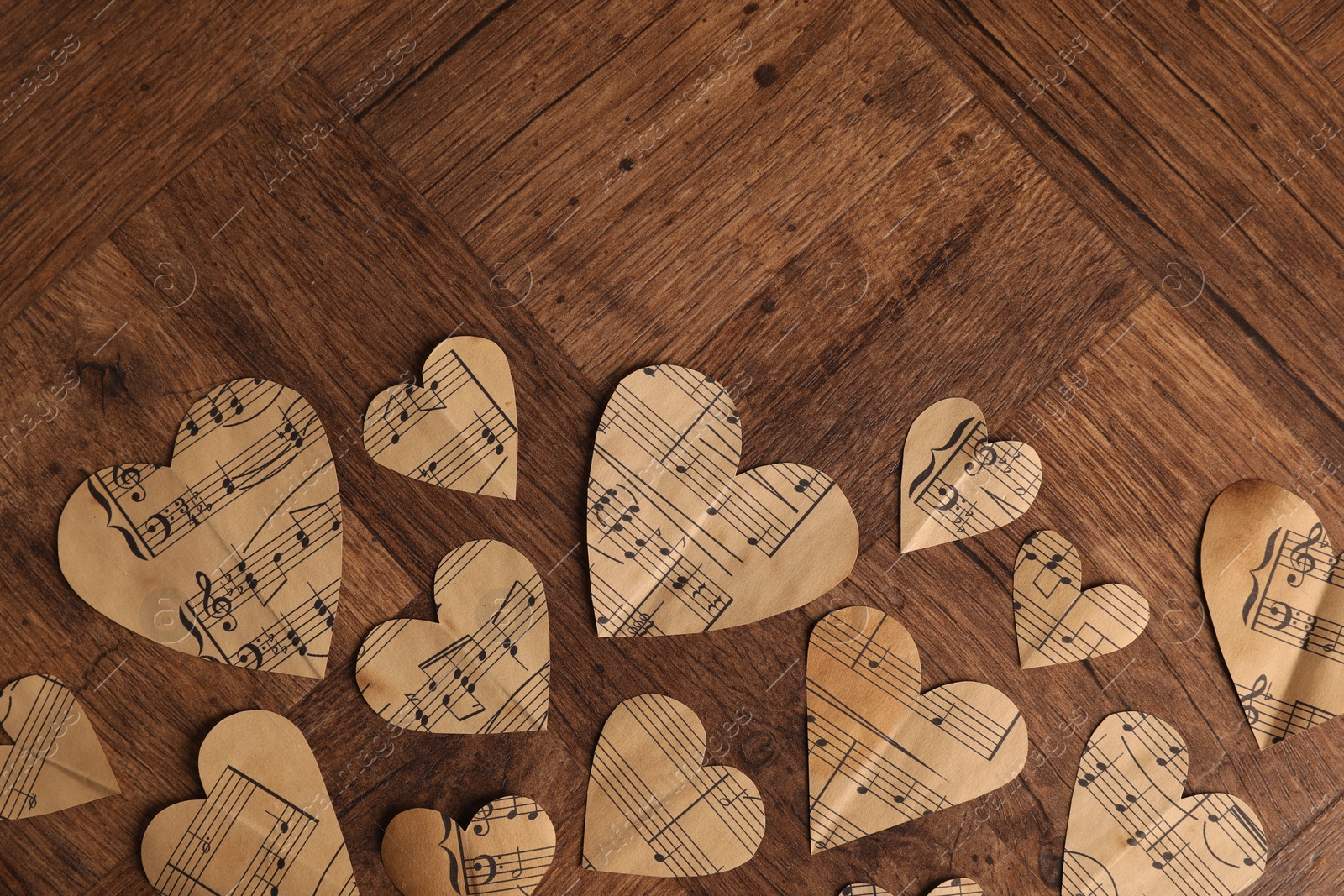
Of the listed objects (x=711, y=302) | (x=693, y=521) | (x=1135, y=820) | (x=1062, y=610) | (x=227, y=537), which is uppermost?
(x=227, y=537)

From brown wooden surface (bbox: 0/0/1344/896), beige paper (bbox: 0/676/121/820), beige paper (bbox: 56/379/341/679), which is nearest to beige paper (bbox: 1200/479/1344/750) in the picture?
brown wooden surface (bbox: 0/0/1344/896)

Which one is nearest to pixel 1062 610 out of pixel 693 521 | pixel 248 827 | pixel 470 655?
A: pixel 693 521

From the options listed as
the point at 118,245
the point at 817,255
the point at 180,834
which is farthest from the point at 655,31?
the point at 180,834

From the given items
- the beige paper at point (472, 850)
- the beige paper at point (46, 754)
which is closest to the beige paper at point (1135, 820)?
the beige paper at point (472, 850)

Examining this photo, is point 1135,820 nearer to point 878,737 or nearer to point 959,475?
point 878,737

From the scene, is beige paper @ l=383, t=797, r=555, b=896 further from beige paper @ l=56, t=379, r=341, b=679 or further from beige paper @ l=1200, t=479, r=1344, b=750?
beige paper @ l=1200, t=479, r=1344, b=750

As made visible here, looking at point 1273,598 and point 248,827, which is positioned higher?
point 248,827

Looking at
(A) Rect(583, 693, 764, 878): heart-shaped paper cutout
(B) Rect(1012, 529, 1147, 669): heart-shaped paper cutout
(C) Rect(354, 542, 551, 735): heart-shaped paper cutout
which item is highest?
(C) Rect(354, 542, 551, 735): heart-shaped paper cutout
